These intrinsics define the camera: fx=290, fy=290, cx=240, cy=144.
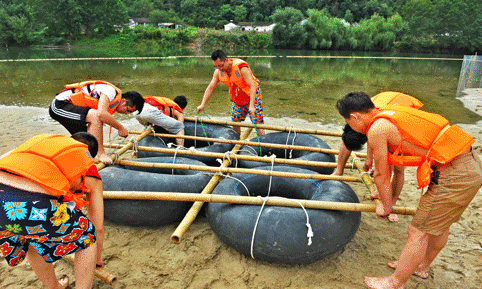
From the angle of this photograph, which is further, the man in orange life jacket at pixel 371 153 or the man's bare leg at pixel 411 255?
the man in orange life jacket at pixel 371 153

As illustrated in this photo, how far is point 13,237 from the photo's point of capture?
186 cm

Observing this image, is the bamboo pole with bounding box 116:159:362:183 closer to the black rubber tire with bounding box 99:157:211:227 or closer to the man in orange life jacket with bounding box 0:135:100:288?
the black rubber tire with bounding box 99:157:211:227

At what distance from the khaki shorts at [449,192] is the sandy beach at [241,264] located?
0.69 meters

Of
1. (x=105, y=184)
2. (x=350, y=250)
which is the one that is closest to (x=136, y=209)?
(x=105, y=184)

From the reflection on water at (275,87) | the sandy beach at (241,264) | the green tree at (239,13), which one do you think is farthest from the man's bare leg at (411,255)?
the green tree at (239,13)

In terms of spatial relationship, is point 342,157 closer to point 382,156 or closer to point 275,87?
point 382,156

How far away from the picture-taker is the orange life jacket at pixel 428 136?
6.72 feet

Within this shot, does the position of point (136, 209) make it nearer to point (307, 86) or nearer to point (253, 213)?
point (253, 213)

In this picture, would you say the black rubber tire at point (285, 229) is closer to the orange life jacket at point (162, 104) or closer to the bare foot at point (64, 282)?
the bare foot at point (64, 282)

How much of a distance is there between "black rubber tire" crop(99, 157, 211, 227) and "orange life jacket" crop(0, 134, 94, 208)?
3.57ft

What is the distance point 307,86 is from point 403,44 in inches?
1440

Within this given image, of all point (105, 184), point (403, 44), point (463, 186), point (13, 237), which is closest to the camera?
point (13, 237)

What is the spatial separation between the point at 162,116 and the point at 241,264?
2720 millimetres

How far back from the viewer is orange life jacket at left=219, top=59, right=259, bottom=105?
193 inches
